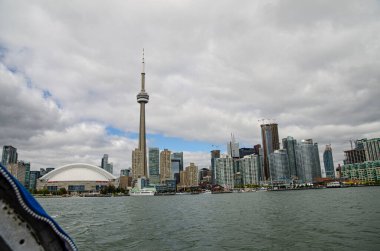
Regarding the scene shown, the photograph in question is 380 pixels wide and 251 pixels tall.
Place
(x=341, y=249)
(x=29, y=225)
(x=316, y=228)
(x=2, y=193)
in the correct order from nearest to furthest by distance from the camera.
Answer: (x=2, y=193)
(x=29, y=225)
(x=341, y=249)
(x=316, y=228)

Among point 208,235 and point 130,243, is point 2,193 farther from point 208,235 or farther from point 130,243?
point 208,235

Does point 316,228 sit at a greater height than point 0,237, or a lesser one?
lesser

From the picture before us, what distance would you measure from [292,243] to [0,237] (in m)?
21.7

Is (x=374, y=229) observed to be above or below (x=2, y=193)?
below

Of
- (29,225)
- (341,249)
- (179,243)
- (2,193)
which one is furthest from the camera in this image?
(179,243)

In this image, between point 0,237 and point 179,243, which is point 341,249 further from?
point 0,237

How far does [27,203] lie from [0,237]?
0.45 m

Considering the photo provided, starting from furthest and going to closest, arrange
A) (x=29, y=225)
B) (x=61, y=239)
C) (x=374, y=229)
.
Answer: (x=374, y=229)
(x=61, y=239)
(x=29, y=225)

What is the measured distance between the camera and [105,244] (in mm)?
23594

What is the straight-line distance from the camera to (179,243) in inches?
905

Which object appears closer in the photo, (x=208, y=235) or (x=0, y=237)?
(x=0, y=237)

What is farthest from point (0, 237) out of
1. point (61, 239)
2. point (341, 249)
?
point (341, 249)

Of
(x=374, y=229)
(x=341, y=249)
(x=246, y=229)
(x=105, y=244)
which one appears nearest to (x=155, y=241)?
(x=105, y=244)

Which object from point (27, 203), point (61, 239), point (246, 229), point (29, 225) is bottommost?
point (246, 229)
